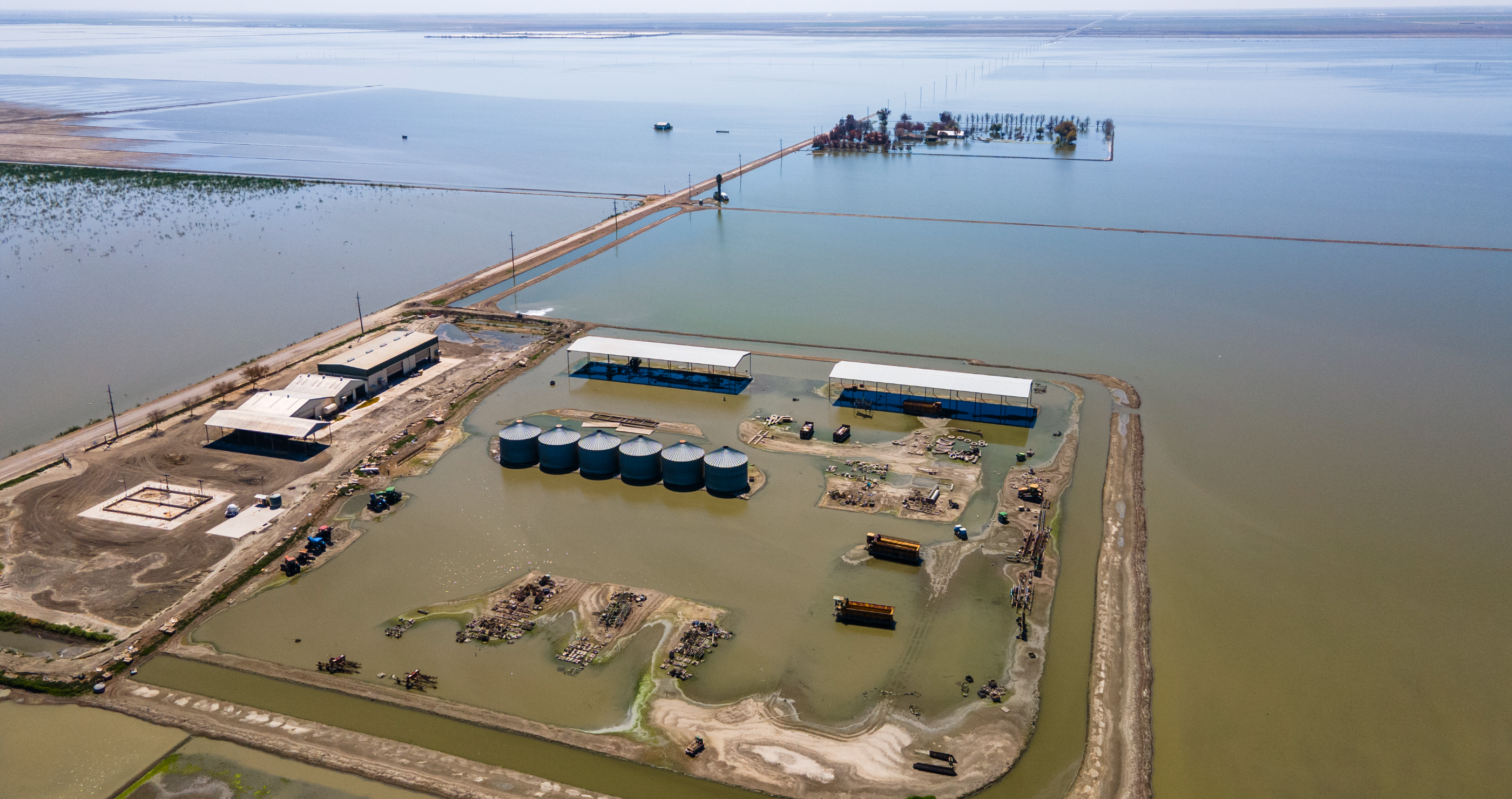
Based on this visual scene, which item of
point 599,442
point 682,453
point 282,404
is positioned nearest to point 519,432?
point 599,442

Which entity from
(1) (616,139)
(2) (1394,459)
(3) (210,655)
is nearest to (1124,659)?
(2) (1394,459)

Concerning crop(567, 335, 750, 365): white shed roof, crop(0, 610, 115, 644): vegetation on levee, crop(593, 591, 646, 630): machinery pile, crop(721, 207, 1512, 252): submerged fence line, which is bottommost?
crop(593, 591, 646, 630): machinery pile

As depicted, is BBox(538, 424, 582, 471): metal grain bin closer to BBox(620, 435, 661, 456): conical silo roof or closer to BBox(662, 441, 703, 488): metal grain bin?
BBox(620, 435, 661, 456): conical silo roof

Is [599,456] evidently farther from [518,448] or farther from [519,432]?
[519,432]

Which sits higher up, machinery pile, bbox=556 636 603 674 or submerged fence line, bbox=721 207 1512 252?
submerged fence line, bbox=721 207 1512 252

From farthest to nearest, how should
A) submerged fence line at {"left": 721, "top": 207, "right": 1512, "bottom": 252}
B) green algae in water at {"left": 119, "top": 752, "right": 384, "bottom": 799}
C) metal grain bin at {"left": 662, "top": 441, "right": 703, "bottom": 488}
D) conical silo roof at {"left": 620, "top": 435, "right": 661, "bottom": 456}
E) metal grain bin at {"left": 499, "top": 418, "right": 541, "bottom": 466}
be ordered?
submerged fence line at {"left": 721, "top": 207, "right": 1512, "bottom": 252}, metal grain bin at {"left": 499, "top": 418, "right": 541, "bottom": 466}, conical silo roof at {"left": 620, "top": 435, "right": 661, "bottom": 456}, metal grain bin at {"left": 662, "top": 441, "right": 703, "bottom": 488}, green algae in water at {"left": 119, "top": 752, "right": 384, "bottom": 799}

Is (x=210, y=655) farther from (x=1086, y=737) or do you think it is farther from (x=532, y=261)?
(x=532, y=261)

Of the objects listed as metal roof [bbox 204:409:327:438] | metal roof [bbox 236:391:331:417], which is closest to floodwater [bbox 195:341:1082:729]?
A: metal roof [bbox 204:409:327:438]
